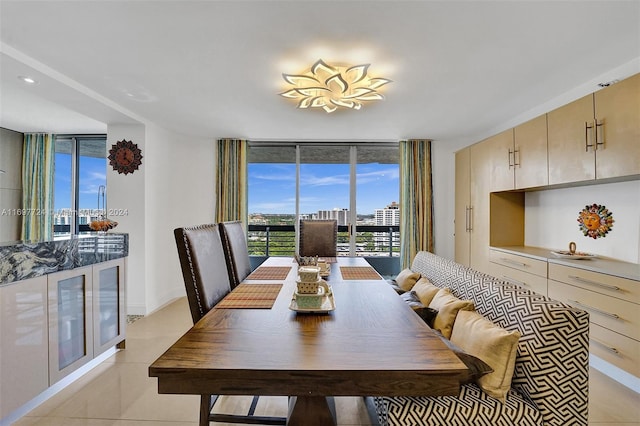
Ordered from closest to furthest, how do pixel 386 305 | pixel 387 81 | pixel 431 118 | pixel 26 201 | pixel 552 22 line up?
pixel 386 305
pixel 552 22
pixel 387 81
pixel 431 118
pixel 26 201

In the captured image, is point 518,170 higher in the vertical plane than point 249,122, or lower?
lower

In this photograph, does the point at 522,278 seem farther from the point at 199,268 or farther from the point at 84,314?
the point at 84,314

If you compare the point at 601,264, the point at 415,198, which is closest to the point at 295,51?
the point at 601,264

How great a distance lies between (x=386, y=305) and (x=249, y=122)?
10.1 feet

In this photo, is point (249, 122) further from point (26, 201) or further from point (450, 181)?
point (26, 201)

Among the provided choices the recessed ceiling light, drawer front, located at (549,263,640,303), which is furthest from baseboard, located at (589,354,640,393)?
the recessed ceiling light

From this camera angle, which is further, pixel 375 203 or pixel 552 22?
pixel 375 203

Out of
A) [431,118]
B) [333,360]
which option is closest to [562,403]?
[333,360]

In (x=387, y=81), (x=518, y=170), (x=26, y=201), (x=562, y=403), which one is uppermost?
(x=387, y=81)

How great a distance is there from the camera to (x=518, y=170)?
3229mm

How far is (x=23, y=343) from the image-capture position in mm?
1776

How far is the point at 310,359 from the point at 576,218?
3.23m

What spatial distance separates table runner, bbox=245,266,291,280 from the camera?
7.32 ft

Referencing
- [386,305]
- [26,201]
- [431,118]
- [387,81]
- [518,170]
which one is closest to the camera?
[386,305]
